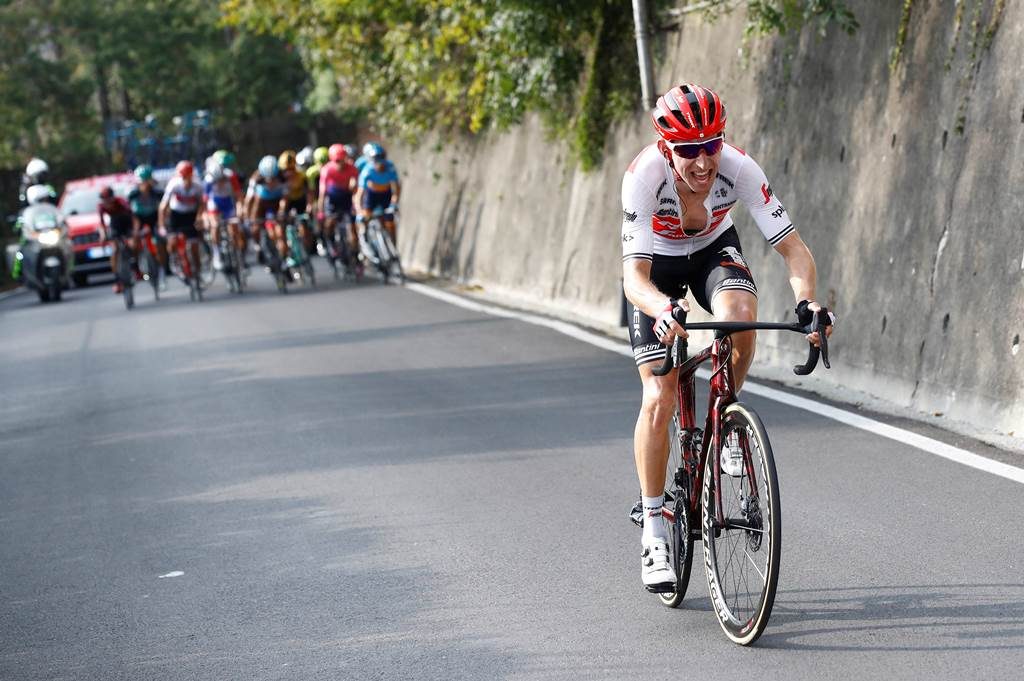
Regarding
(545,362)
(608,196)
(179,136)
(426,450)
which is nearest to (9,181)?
(179,136)

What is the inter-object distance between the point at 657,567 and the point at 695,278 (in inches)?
43.7

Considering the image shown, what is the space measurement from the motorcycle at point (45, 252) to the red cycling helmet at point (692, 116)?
2496 centimetres

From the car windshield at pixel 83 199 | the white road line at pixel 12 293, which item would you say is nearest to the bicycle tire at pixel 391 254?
the car windshield at pixel 83 199

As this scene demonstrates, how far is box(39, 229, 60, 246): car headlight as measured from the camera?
2931 centimetres

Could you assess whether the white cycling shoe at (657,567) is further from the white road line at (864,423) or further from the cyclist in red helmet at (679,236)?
the white road line at (864,423)

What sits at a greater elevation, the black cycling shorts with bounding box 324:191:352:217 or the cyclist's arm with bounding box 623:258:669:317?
the cyclist's arm with bounding box 623:258:669:317

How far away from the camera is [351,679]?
208 inches

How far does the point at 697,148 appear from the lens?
540 cm

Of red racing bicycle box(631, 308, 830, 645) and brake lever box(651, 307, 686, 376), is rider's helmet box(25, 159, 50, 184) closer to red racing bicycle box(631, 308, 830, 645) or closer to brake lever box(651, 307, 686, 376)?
red racing bicycle box(631, 308, 830, 645)

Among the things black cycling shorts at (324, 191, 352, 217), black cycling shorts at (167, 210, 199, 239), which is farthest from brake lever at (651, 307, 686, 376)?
black cycling shorts at (324, 191, 352, 217)

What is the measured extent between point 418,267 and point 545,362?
15856 millimetres

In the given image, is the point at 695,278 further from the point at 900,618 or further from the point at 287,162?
the point at 287,162

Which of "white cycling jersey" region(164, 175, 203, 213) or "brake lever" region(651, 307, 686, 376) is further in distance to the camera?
"white cycling jersey" region(164, 175, 203, 213)

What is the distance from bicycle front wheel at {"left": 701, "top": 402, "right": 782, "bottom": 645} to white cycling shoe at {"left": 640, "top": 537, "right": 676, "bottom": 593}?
187 millimetres
